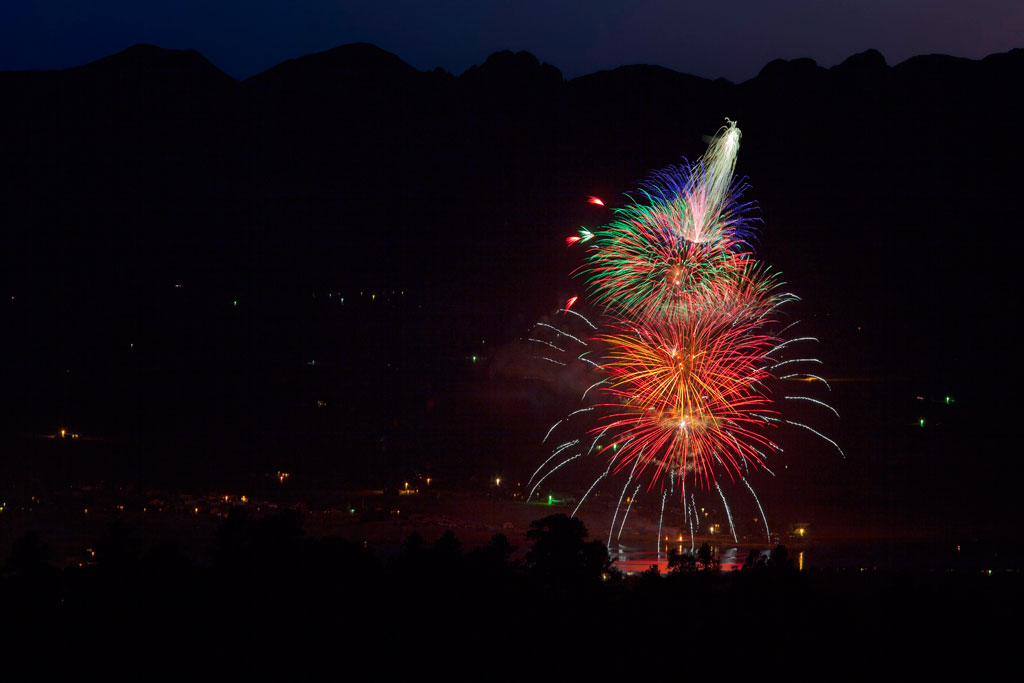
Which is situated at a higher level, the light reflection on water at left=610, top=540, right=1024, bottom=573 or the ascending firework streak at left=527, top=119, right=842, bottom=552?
the ascending firework streak at left=527, top=119, right=842, bottom=552

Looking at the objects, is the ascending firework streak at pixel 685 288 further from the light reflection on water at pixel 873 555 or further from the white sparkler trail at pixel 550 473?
the white sparkler trail at pixel 550 473

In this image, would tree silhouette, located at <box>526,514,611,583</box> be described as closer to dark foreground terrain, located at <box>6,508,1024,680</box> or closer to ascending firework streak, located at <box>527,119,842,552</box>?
dark foreground terrain, located at <box>6,508,1024,680</box>

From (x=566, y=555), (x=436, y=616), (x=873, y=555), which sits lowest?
(x=436, y=616)

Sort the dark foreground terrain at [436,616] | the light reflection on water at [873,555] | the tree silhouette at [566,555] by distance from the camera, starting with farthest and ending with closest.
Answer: the light reflection on water at [873,555]
the tree silhouette at [566,555]
the dark foreground terrain at [436,616]

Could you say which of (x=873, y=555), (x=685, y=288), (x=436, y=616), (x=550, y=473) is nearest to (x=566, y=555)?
(x=436, y=616)

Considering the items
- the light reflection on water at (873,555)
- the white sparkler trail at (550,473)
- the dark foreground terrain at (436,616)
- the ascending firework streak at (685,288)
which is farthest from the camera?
the white sparkler trail at (550,473)

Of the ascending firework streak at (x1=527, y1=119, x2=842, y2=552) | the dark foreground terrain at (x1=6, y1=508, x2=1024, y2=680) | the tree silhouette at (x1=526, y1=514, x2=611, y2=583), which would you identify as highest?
the ascending firework streak at (x1=527, y1=119, x2=842, y2=552)

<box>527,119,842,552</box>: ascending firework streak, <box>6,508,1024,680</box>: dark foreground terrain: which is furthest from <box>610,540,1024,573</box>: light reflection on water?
<box>6,508,1024,680</box>: dark foreground terrain

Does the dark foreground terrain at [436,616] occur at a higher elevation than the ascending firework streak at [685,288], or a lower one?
lower

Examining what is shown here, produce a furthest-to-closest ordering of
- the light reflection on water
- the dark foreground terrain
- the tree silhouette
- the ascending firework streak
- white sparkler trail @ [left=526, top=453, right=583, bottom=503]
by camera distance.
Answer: white sparkler trail @ [left=526, top=453, right=583, bottom=503], the light reflection on water, the ascending firework streak, the tree silhouette, the dark foreground terrain

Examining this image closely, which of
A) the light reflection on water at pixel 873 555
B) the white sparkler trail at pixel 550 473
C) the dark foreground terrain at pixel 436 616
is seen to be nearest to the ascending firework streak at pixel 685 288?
the light reflection on water at pixel 873 555

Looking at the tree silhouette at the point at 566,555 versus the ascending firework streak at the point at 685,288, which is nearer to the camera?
the tree silhouette at the point at 566,555

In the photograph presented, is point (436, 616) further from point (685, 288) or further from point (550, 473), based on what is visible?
point (550, 473)

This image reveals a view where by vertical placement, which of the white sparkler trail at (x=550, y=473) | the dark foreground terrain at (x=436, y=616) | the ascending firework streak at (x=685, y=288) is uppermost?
the ascending firework streak at (x=685, y=288)
